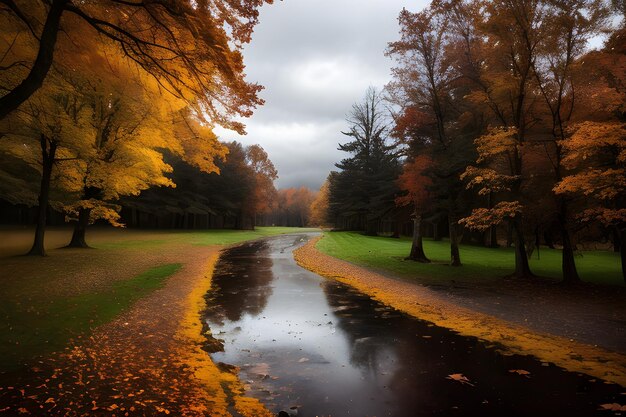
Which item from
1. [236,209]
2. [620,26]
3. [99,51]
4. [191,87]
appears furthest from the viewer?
[236,209]

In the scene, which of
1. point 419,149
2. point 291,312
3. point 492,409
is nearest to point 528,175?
point 419,149

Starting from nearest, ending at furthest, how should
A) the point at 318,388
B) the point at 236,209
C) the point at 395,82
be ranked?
the point at 318,388 < the point at 395,82 < the point at 236,209

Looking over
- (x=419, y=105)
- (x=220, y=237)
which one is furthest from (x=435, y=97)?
(x=220, y=237)

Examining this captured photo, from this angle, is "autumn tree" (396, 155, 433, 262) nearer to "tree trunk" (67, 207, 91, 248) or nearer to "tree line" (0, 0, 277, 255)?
"tree line" (0, 0, 277, 255)

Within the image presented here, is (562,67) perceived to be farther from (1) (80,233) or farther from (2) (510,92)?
(1) (80,233)

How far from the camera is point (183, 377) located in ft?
16.6

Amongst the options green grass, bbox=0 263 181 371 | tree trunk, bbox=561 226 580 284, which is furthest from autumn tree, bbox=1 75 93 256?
tree trunk, bbox=561 226 580 284

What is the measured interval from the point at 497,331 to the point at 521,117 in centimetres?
1218

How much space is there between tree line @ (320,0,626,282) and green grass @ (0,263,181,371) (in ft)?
40.1

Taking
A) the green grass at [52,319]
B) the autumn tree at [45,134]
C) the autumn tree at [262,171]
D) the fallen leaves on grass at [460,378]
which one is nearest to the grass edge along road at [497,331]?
the fallen leaves on grass at [460,378]

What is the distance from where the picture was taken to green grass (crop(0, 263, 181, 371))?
18.7 feet

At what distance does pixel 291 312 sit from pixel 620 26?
15.3m

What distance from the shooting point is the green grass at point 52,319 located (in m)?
5.69

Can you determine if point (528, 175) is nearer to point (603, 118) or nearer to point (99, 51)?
point (603, 118)
